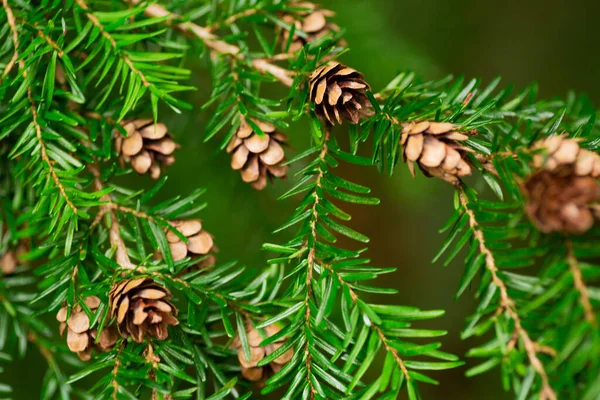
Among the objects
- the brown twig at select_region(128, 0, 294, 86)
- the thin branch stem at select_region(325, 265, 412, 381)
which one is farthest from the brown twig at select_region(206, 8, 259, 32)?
the thin branch stem at select_region(325, 265, 412, 381)

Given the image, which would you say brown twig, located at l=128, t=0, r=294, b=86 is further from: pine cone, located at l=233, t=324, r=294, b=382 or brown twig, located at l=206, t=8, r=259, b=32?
pine cone, located at l=233, t=324, r=294, b=382

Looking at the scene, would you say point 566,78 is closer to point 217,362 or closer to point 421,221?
point 421,221

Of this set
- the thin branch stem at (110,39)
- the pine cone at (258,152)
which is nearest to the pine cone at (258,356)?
the pine cone at (258,152)

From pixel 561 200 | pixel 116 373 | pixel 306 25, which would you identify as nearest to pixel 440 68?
pixel 306 25

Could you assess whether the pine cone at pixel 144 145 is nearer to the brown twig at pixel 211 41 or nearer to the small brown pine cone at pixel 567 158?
the brown twig at pixel 211 41

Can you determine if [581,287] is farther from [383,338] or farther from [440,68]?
[440,68]

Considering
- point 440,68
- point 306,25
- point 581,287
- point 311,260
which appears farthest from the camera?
point 440,68
